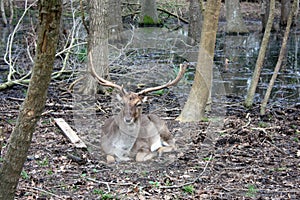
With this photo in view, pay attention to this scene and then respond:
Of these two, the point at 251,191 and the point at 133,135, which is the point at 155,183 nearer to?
the point at 251,191

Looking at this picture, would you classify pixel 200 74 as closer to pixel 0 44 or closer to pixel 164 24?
pixel 0 44

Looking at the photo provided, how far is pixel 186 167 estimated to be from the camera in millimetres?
6441

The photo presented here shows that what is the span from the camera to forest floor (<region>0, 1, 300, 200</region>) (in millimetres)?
5582

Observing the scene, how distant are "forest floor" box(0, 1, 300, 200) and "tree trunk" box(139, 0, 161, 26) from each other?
14071 millimetres

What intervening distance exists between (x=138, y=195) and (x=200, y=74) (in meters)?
3.38

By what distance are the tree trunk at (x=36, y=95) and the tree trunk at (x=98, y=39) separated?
629cm

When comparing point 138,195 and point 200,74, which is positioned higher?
point 200,74

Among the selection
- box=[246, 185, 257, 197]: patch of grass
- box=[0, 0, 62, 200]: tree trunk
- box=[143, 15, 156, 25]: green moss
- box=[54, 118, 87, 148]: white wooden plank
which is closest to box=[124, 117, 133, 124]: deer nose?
box=[54, 118, 87, 148]: white wooden plank

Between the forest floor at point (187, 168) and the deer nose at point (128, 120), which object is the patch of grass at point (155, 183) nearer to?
the forest floor at point (187, 168)

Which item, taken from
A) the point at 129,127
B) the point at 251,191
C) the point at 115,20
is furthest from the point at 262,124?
the point at 115,20

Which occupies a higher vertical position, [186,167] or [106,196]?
[106,196]

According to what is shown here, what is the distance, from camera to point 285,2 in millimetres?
26281

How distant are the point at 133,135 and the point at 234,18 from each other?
19871 millimetres

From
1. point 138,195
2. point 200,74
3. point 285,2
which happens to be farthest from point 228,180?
point 285,2
